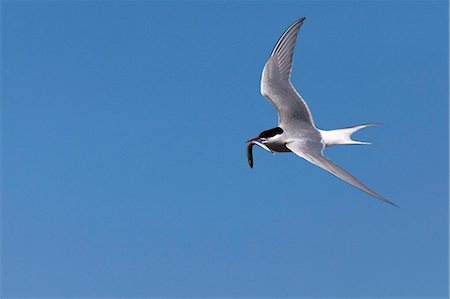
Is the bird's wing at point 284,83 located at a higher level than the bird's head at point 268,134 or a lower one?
higher

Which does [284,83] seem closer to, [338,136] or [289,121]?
[289,121]

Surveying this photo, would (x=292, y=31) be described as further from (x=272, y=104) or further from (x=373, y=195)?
(x=373, y=195)

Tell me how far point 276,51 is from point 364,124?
70.9 inches

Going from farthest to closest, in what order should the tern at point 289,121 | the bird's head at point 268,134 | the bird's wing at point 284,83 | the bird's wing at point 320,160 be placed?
1. the bird's wing at point 284,83
2. the bird's head at point 268,134
3. the tern at point 289,121
4. the bird's wing at point 320,160

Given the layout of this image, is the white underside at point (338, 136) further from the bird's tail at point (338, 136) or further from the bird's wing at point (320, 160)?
the bird's wing at point (320, 160)

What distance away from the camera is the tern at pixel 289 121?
8039 mm

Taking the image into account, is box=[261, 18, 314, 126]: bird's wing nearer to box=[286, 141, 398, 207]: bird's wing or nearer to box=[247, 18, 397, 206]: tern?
box=[247, 18, 397, 206]: tern

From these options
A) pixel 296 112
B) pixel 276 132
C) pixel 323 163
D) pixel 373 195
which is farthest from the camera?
pixel 296 112

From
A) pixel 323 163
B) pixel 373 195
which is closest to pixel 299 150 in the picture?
pixel 323 163

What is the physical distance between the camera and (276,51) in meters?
9.72

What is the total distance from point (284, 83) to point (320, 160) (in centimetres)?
279

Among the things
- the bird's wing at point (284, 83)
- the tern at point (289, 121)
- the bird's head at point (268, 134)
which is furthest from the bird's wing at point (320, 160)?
the bird's wing at point (284, 83)

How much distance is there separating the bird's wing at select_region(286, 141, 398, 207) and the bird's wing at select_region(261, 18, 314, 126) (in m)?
1.22

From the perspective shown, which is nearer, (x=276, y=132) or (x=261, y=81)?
(x=276, y=132)
